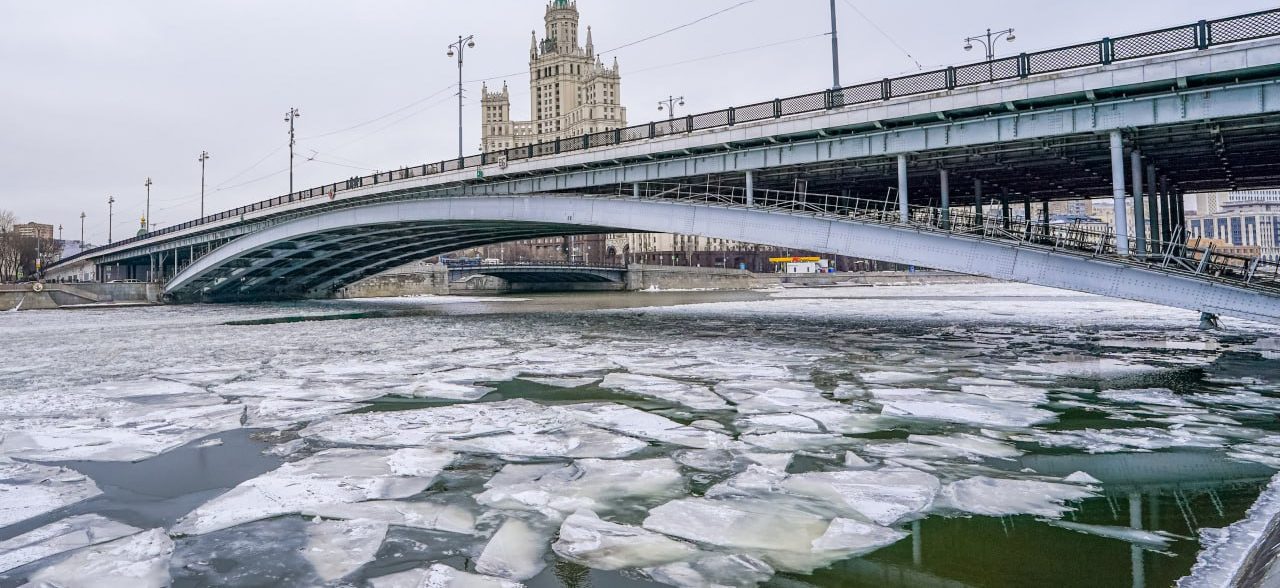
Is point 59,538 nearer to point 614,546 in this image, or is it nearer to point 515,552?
point 515,552

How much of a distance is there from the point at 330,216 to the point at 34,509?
1411 inches

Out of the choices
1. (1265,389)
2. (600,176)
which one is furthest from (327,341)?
(1265,389)

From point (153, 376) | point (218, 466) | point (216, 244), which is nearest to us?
point (218, 466)

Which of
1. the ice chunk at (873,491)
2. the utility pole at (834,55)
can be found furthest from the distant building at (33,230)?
the ice chunk at (873,491)

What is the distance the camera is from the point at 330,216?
3822 centimetres

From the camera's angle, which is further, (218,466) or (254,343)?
(254,343)

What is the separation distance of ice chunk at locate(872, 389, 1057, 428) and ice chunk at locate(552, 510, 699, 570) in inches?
196

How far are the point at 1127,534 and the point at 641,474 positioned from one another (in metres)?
3.52

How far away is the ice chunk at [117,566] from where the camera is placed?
12.8 ft

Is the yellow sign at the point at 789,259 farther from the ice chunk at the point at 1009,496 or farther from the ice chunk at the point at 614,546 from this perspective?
the ice chunk at the point at 614,546

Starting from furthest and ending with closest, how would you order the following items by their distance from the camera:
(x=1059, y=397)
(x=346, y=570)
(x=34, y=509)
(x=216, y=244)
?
(x=216, y=244) < (x=1059, y=397) < (x=34, y=509) < (x=346, y=570)

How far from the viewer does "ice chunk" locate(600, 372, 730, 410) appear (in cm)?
942

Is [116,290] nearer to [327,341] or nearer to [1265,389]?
[327,341]

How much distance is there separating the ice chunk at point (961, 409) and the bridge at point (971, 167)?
25.9ft
